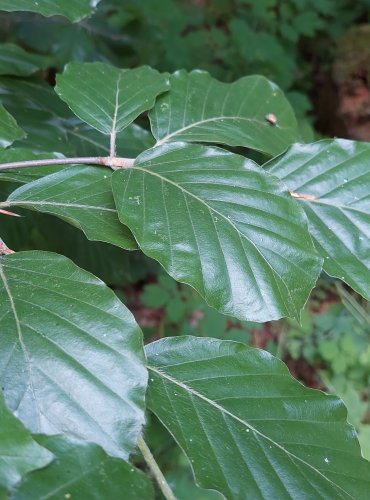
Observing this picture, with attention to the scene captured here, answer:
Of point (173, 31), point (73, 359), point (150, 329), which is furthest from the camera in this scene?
point (173, 31)

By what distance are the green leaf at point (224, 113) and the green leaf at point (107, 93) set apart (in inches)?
1.2

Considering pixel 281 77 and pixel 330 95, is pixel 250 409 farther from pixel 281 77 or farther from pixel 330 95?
pixel 330 95

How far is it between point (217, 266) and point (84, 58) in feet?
4.48

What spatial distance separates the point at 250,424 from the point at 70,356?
0.24m

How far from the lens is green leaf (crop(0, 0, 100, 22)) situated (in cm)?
83

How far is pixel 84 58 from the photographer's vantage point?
1.82m

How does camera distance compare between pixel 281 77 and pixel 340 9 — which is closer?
pixel 281 77

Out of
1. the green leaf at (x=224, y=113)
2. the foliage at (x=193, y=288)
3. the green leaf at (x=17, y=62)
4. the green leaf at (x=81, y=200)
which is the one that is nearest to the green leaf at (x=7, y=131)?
the foliage at (x=193, y=288)

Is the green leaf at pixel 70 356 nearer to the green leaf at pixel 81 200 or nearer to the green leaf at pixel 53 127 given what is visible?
the green leaf at pixel 81 200

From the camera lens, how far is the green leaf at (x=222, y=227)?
0.66m

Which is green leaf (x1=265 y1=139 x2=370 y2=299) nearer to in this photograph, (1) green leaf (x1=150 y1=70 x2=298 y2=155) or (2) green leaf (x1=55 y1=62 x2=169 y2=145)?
(1) green leaf (x1=150 y1=70 x2=298 y2=155)

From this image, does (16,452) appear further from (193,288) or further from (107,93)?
(107,93)

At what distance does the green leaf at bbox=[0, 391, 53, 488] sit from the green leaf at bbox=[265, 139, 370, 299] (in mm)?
465

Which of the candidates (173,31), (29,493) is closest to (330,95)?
(173,31)
